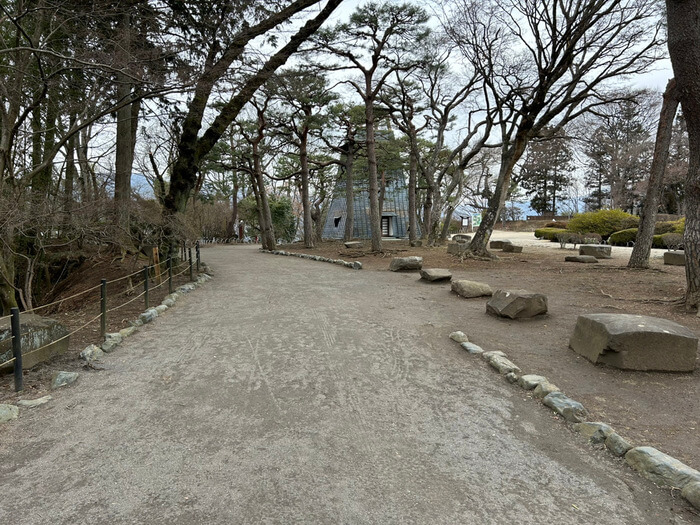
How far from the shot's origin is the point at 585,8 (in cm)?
953

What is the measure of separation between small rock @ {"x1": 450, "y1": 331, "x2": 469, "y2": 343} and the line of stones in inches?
35.0

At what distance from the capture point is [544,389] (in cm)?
323

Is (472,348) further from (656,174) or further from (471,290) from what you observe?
(656,174)

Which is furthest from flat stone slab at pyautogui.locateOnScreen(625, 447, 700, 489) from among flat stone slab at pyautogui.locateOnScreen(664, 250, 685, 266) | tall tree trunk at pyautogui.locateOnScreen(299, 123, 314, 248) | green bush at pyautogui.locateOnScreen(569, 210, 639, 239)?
green bush at pyautogui.locateOnScreen(569, 210, 639, 239)

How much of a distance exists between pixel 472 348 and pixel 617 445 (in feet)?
6.48

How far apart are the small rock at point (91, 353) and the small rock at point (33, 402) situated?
0.90m

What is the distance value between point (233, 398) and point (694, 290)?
623 centimetres

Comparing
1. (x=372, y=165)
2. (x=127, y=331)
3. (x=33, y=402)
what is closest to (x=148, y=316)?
(x=127, y=331)

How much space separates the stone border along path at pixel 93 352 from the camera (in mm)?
2912

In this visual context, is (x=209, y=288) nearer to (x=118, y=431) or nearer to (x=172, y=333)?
(x=172, y=333)

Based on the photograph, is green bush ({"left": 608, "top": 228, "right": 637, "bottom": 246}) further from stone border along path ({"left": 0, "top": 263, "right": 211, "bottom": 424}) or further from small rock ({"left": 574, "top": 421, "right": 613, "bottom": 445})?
stone border along path ({"left": 0, "top": 263, "right": 211, "bottom": 424})

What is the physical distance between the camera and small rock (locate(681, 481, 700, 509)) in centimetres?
196

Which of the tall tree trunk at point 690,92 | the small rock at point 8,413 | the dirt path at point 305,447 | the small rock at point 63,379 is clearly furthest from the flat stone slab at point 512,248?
the small rock at point 8,413

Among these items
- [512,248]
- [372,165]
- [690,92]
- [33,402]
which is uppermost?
[372,165]
